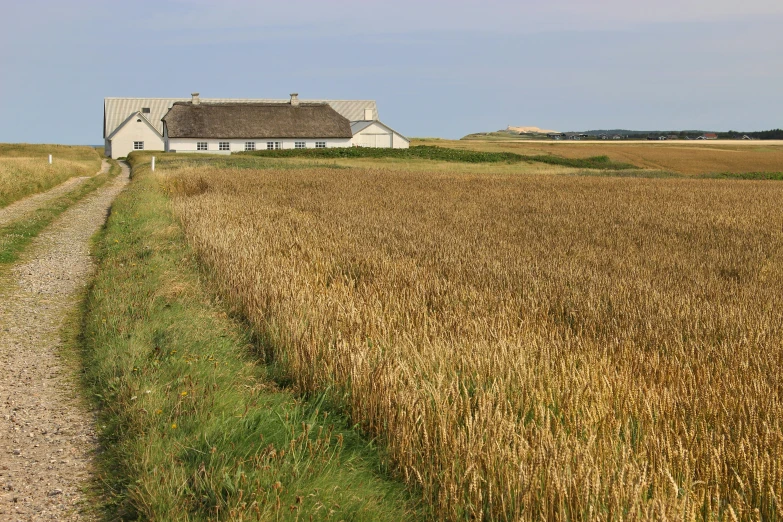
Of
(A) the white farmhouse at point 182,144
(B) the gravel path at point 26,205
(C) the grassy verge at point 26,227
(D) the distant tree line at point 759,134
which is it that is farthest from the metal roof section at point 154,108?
(D) the distant tree line at point 759,134

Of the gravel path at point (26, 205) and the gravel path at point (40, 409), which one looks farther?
the gravel path at point (26, 205)

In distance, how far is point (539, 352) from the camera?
230 inches

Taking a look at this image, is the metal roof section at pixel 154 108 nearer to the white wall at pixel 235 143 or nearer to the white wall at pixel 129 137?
the white wall at pixel 129 137

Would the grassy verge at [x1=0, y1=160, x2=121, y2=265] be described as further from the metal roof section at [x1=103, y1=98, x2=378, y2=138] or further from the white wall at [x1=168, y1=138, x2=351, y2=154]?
the metal roof section at [x1=103, y1=98, x2=378, y2=138]

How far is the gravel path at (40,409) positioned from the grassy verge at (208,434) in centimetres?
18

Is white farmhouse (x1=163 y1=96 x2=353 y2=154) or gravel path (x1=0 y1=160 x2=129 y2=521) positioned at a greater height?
white farmhouse (x1=163 y1=96 x2=353 y2=154)

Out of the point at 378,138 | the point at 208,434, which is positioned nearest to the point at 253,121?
the point at 378,138

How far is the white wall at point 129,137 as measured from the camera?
256 feet

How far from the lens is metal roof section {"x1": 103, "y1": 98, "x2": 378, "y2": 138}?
3639 inches

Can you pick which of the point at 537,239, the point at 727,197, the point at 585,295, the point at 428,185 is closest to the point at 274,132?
the point at 428,185

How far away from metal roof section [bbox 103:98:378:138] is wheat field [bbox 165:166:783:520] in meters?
81.4

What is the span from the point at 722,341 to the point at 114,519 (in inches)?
207

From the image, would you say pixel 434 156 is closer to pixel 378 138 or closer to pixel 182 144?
pixel 378 138

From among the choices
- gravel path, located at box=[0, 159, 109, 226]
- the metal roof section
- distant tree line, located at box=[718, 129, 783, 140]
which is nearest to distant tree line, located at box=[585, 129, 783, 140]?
distant tree line, located at box=[718, 129, 783, 140]
